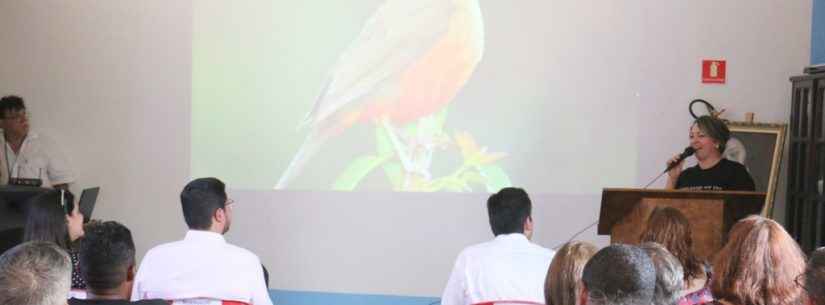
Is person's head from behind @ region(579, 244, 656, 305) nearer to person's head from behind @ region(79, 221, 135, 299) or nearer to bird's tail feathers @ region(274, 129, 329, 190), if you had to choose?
person's head from behind @ region(79, 221, 135, 299)

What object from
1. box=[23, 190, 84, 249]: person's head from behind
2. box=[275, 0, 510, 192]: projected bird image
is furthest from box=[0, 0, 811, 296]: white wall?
box=[23, 190, 84, 249]: person's head from behind

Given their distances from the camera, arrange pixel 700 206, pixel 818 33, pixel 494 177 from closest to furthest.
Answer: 1. pixel 700 206
2. pixel 818 33
3. pixel 494 177

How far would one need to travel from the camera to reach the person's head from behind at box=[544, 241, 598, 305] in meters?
→ 2.20

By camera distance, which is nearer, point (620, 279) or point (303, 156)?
point (620, 279)

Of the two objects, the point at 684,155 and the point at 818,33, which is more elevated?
the point at 818,33

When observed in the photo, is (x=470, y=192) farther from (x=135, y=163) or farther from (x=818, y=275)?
(x=818, y=275)

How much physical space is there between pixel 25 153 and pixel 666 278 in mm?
5057

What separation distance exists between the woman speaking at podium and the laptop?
352cm

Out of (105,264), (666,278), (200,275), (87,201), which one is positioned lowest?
(87,201)

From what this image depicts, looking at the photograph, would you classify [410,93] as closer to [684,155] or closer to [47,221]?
[684,155]

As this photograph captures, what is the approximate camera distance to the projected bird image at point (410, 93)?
555 centimetres

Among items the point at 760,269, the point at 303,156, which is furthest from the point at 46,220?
the point at 303,156

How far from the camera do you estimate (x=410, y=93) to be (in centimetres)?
559

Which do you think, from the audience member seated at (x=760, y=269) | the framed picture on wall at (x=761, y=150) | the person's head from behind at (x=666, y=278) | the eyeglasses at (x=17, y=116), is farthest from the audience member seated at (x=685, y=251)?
the eyeglasses at (x=17, y=116)
